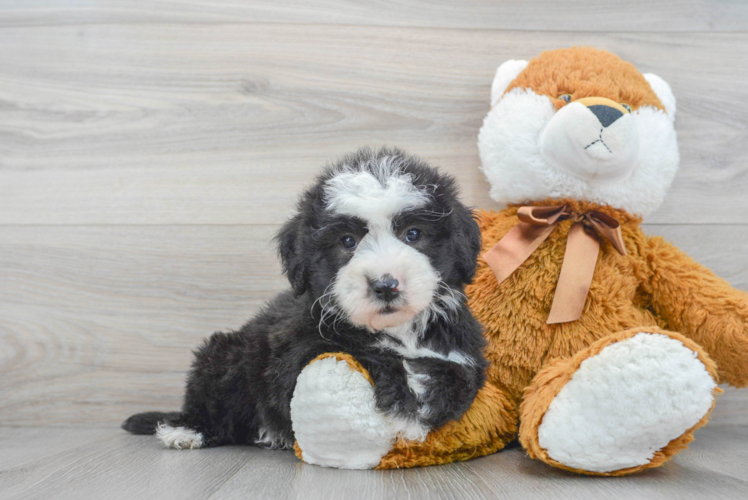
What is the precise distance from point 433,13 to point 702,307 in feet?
4.45

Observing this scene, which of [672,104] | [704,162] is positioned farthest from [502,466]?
[704,162]

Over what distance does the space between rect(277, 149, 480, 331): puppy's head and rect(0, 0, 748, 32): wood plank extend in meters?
0.94

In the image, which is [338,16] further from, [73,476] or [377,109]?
[73,476]

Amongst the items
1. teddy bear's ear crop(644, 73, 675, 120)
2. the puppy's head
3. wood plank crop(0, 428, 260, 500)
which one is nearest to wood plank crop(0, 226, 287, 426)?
A: wood plank crop(0, 428, 260, 500)

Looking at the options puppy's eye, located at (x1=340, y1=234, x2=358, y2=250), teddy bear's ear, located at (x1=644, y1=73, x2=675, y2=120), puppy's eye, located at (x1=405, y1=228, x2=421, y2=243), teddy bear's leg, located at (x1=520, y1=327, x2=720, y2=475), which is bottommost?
teddy bear's leg, located at (x1=520, y1=327, x2=720, y2=475)

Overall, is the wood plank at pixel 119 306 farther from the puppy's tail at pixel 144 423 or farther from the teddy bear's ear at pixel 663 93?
the teddy bear's ear at pixel 663 93

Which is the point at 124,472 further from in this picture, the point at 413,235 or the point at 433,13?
the point at 433,13

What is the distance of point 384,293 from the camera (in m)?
1.25

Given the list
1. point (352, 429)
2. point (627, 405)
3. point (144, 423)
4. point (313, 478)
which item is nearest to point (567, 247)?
point (627, 405)

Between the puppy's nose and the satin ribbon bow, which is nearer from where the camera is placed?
the puppy's nose

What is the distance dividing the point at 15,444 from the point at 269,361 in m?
0.99

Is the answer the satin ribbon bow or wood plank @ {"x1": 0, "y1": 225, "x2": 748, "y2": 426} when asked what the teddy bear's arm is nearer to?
the satin ribbon bow

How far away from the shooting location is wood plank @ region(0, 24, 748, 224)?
2.16 m

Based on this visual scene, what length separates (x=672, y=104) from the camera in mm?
1881
